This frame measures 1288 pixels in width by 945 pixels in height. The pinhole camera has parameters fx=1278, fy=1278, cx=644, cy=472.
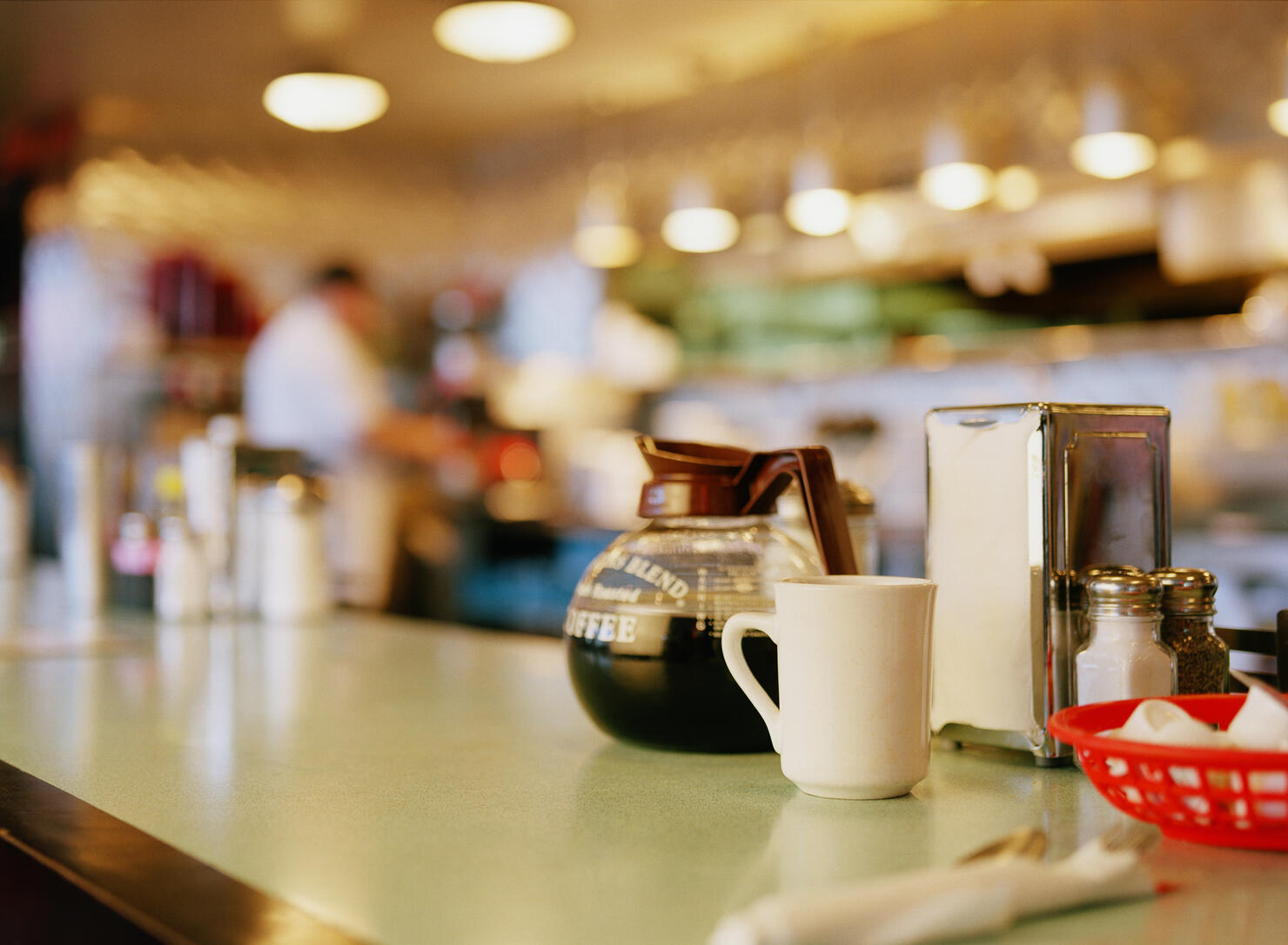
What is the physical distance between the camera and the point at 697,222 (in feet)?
15.9

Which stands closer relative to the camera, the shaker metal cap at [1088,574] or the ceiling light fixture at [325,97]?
the shaker metal cap at [1088,574]

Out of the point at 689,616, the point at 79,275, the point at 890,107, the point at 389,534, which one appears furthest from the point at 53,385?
the point at 689,616

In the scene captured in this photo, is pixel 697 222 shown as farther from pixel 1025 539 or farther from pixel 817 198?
pixel 1025 539

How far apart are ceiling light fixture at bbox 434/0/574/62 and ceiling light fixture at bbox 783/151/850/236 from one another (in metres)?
1.14

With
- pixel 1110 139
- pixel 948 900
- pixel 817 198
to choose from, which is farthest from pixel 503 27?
pixel 948 900

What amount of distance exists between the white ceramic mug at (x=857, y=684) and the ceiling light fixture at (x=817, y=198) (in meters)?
3.65

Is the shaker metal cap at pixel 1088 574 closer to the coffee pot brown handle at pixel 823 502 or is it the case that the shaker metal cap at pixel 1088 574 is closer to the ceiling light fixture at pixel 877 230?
the coffee pot brown handle at pixel 823 502

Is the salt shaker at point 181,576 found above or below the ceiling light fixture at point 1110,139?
below

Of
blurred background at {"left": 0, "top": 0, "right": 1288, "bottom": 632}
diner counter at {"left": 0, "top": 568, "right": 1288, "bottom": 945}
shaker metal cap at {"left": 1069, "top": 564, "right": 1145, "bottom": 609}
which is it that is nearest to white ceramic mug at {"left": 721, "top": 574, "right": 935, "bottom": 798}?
diner counter at {"left": 0, "top": 568, "right": 1288, "bottom": 945}

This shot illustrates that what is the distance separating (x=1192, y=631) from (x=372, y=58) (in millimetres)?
4811

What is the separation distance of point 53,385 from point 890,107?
12.9 ft

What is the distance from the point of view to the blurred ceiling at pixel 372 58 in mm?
4539

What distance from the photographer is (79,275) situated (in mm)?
5746

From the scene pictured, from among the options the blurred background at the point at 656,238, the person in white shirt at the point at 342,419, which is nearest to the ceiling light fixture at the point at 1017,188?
the blurred background at the point at 656,238
